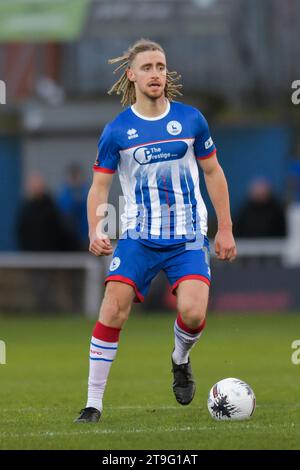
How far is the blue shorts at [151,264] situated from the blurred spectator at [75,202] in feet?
39.2

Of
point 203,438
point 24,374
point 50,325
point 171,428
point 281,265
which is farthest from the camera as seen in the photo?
point 281,265

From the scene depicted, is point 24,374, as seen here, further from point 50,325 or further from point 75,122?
point 75,122

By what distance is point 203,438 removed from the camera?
766cm

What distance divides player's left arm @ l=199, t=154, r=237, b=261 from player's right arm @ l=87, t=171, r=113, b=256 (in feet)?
2.36

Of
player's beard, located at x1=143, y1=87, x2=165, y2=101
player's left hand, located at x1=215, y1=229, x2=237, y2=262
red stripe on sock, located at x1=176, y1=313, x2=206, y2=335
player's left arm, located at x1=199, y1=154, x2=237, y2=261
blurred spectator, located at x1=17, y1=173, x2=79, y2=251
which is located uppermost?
blurred spectator, located at x1=17, y1=173, x2=79, y2=251

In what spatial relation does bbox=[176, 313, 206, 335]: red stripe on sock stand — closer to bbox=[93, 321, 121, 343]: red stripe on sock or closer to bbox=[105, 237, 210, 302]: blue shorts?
bbox=[105, 237, 210, 302]: blue shorts

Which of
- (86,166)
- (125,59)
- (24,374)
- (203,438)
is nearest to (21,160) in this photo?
(86,166)

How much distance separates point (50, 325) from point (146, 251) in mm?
10106

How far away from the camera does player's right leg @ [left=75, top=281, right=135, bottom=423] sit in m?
8.52

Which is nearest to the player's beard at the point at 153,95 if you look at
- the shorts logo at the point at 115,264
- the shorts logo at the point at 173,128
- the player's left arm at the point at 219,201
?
the shorts logo at the point at 173,128

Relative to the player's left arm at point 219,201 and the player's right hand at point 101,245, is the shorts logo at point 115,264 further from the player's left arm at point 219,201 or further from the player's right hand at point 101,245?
the player's left arm at point 219,201

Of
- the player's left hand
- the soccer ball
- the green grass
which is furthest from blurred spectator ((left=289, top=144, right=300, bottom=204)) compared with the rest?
the soccer ball

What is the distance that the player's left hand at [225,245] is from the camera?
8.95 meters

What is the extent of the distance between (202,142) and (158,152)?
0.36 metres
